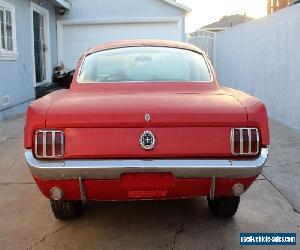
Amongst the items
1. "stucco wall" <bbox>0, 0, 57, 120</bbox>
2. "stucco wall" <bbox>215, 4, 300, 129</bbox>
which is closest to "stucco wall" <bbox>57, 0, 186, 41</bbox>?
"stucco wall" <bbox>215, 4, 300, 129</bbox>

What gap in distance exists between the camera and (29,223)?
4109 mm

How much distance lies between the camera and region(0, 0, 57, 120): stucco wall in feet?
32.8

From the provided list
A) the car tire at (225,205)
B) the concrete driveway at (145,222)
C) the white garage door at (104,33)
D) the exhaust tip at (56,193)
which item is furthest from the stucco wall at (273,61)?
the exhaust tip at (56,193)

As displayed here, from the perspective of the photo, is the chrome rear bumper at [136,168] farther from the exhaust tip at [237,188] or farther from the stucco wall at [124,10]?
the stucco wall at [124,10]

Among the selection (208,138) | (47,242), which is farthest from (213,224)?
(47,242)

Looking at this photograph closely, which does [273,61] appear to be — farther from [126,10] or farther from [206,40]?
[206,40]

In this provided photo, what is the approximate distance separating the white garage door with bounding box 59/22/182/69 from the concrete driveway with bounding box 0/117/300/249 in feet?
34.3

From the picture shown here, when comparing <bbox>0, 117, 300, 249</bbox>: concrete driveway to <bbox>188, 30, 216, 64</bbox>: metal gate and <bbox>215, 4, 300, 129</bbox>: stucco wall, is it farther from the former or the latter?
<bbox>188, 30, 216, 64</bbox>: metal gate

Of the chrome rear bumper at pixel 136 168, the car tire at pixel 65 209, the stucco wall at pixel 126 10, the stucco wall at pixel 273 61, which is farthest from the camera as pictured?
the stucco wall at pixel 126 10

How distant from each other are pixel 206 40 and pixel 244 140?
1557 cm

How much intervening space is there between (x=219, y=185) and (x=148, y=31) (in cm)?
1243

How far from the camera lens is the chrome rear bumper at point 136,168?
3213 mm

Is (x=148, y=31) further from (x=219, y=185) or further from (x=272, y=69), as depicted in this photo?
(x=219, y=185)

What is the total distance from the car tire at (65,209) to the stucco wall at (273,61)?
17.0 ft
